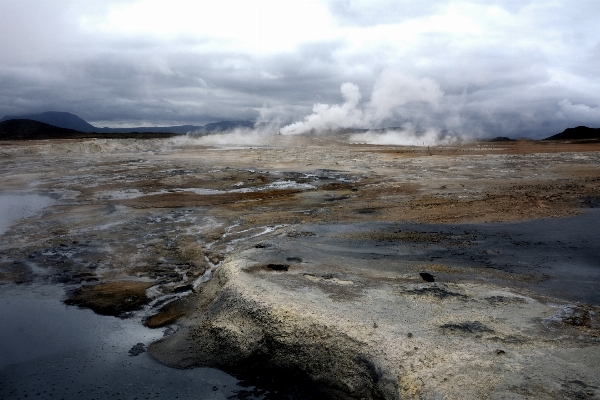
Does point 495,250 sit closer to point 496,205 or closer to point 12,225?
point 496,205

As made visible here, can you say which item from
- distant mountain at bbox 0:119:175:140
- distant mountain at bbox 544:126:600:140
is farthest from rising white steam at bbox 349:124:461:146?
distant mountain at bbox 0:119:175:140

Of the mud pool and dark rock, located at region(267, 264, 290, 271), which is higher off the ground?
dark rock, located at region(267, 264, 290, 271)

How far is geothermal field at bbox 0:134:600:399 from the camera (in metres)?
4.52

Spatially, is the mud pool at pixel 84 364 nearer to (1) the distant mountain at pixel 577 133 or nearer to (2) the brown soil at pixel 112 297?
(2) the brown soil at pixel 112 297

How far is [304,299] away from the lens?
573 cm

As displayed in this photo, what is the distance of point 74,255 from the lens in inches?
348

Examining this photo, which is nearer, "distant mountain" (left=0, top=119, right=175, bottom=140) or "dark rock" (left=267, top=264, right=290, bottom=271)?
"dark rock" (left=267, top=264, right=290, bottom=271)

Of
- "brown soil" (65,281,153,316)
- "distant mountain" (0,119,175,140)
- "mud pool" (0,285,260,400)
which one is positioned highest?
"distant mountain" (0,119,175,140)

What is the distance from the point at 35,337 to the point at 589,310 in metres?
7.15

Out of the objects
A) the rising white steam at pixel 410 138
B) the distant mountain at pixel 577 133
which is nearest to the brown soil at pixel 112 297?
the rising white steam at pixel 410 138

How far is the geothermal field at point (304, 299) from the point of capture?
4523mm

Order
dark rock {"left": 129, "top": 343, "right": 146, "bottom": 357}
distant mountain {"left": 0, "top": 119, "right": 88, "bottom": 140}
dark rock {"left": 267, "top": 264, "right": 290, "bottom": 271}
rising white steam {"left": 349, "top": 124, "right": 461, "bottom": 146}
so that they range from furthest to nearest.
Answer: distant mountain {"left": 0, "top": 119, "right": 88, "bottom": 140}, rising white steam {"left": 349, "top": 124, "right": 461, "bottom": 146}, dark rock {"left": 267, "top": 264, "right": 290, "bottom": 271}, dark rock {"left": 129, "top": 343, "right": 146, "bottom": 357}

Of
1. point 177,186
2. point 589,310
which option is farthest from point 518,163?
point 589,310

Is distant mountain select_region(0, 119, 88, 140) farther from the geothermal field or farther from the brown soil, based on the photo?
the brown soil
